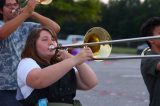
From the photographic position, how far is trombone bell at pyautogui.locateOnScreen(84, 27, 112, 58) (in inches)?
138

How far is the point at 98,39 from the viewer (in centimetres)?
360

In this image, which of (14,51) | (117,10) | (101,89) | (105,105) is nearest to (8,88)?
(14,51)

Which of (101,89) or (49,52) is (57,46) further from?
(101,89)

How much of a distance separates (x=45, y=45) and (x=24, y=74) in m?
0.23

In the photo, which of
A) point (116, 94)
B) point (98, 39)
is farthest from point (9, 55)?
point (116, 94)

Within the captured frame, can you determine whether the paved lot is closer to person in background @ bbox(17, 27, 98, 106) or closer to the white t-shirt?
person in background @ bbox(17, 27, 98, 106)

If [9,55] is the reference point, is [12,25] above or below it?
above

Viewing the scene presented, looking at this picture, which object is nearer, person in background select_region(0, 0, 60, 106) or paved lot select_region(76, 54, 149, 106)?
person in background select_region(0, 0, 60, 106)

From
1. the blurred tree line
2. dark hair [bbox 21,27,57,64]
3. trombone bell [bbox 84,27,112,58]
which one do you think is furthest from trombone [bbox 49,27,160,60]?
the blurred tree line

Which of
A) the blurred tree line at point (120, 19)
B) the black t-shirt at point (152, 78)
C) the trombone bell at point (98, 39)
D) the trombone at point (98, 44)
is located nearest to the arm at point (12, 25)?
the trombone at point (98, 44)

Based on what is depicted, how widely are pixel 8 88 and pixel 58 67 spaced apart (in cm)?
73

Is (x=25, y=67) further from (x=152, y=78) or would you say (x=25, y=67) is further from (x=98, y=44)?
(x=152, y=78)

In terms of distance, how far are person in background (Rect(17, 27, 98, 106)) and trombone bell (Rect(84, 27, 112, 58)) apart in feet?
0.47

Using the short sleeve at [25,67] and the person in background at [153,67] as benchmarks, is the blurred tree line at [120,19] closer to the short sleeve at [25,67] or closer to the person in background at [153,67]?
the person in background at [153,67]
